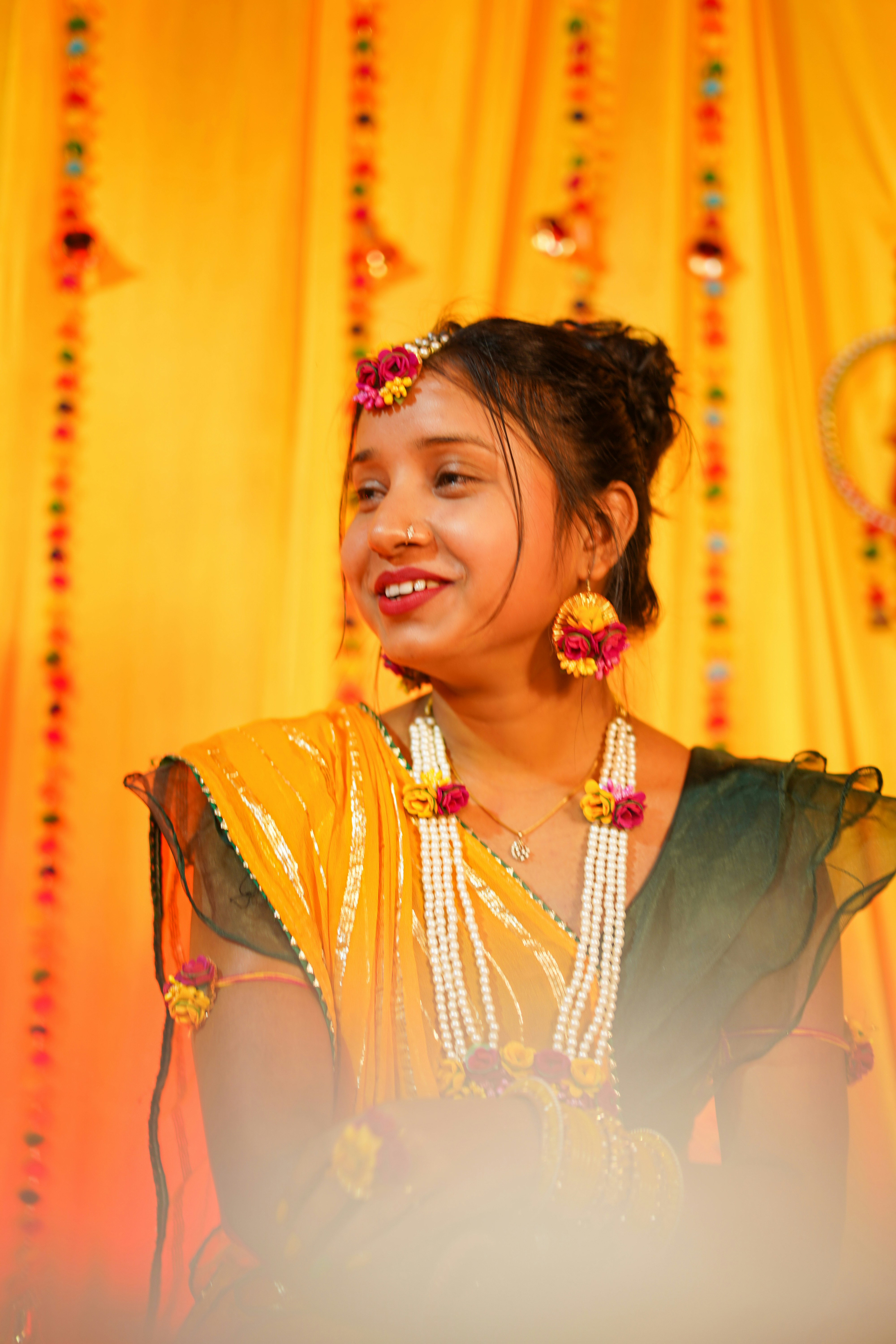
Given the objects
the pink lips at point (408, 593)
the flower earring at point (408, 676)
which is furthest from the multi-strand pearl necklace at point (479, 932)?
the pink lips at point (408, 593)

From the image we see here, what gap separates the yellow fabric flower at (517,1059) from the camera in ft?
4.41

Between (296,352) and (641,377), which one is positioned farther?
(296,352)

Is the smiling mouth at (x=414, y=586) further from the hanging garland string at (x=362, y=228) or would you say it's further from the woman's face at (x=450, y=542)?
the hanging garland string at (x=362, y=228)

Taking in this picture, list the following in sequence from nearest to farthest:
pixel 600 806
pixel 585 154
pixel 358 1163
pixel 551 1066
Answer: pixel 358 1163 < pixel 551 1066 < pixel 600 806 < pixel 585 154

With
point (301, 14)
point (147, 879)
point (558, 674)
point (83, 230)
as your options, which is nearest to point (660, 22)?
point (301, 14)

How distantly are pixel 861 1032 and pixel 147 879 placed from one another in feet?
4.59

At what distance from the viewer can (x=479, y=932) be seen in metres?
1.44

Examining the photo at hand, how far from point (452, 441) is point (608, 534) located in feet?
0.91

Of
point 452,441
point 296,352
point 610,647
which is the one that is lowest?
point 610,647

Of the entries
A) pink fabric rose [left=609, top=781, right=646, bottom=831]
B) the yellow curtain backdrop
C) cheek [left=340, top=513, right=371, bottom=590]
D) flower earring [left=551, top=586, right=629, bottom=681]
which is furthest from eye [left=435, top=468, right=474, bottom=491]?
the yellow curtain backdrop

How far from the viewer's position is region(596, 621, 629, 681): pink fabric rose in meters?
1.50

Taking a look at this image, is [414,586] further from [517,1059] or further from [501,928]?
[517,1059]

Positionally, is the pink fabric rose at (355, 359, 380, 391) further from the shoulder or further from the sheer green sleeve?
the sheer green sleeve

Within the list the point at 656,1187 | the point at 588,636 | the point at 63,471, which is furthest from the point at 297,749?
the point at 63,471
